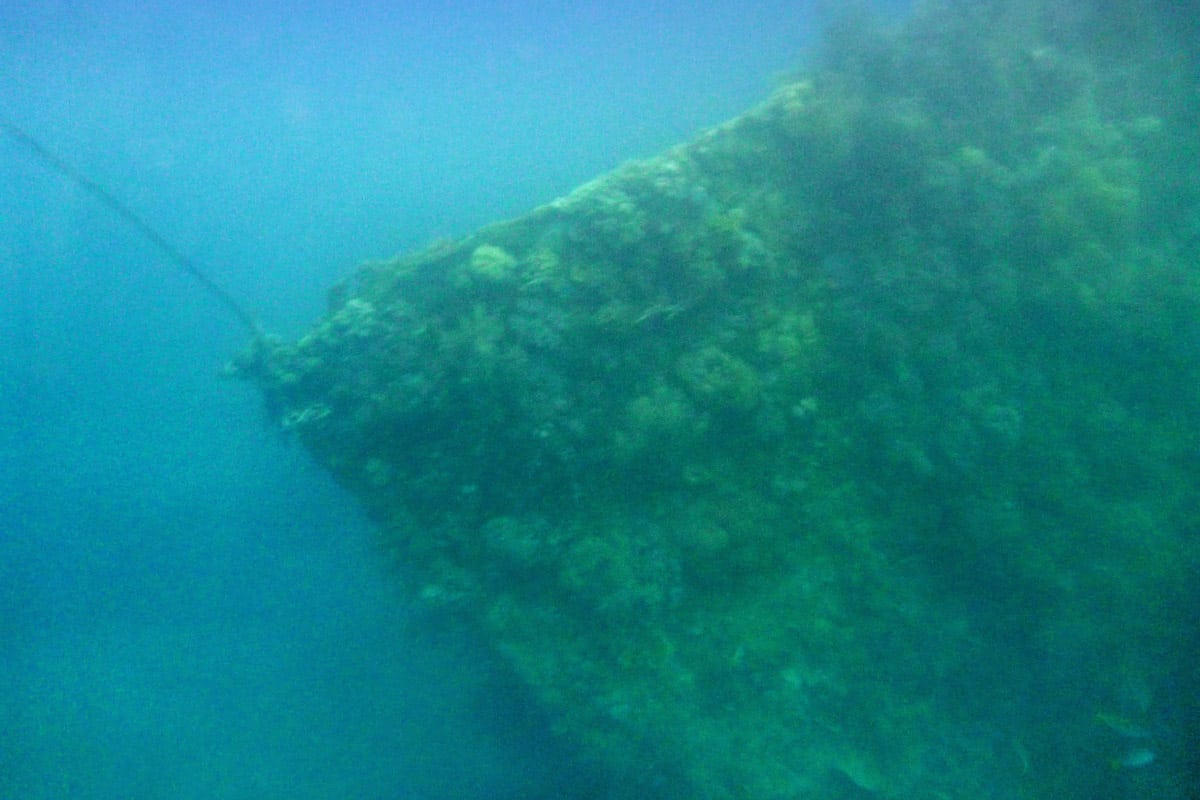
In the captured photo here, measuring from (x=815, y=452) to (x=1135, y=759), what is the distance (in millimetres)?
5091

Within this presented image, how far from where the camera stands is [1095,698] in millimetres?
7371

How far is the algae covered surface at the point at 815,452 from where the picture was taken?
300 inches

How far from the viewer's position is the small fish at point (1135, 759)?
22.3 feet

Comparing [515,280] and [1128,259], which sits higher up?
[515,280]

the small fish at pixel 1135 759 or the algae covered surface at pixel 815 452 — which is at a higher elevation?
the algae covered surface at pixel 815 452

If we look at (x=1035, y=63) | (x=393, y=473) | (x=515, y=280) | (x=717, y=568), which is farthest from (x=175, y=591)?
(x=1035, y=63)

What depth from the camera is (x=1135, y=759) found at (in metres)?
6.82

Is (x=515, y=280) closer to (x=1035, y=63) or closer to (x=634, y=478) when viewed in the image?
(x=634, y=478)

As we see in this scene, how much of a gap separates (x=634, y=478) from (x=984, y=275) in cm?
661

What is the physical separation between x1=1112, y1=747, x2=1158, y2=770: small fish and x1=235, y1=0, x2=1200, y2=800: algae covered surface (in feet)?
0.15

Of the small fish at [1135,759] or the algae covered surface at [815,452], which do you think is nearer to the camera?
the small fish at [1135,759]

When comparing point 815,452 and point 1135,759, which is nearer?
point 1135,759

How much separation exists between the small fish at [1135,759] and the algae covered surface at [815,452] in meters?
0.04

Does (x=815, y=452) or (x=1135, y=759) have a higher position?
(x=815, y=452)
